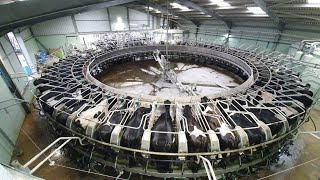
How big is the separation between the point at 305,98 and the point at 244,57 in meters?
3.76

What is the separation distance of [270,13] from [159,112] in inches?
409

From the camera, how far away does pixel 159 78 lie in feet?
27.2

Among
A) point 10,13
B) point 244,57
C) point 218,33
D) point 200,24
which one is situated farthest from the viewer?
point 200,24

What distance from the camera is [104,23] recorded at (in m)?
21.4

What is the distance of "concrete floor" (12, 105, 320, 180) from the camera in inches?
195

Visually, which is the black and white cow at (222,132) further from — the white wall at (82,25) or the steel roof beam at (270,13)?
the white wall at (82,25)

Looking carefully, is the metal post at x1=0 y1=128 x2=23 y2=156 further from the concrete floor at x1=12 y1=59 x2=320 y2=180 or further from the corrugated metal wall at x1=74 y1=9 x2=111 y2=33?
the corrugated metal wall at x1=74 y1=9 x2=111 y2=33

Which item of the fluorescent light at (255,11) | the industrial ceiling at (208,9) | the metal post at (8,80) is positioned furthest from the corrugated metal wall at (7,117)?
the fluorescent light at (255,11)

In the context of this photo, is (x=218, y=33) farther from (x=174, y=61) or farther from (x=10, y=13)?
(x=10, y=13)

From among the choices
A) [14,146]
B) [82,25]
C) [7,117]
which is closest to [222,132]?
[14,146]

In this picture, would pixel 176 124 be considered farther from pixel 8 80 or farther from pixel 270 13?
pixel 270 13

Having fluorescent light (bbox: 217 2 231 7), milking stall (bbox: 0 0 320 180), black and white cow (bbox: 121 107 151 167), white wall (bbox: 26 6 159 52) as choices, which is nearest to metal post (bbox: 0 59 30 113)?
milking stall (bbox: 0 0 320 180)

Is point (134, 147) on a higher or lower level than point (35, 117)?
higher

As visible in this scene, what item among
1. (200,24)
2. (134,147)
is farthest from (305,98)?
(200,24)
